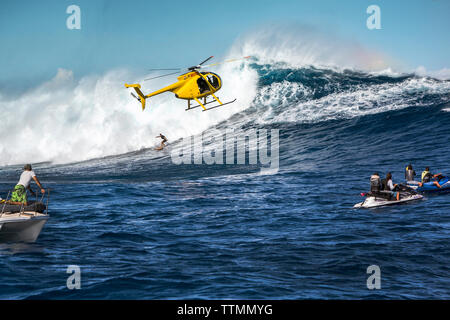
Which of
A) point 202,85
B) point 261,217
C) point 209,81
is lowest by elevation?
point 261,217

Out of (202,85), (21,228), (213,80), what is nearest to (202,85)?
(202,85)

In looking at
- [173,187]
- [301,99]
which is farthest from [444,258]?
[301,99]

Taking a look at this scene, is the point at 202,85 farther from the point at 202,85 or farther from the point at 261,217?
the point at 261,217

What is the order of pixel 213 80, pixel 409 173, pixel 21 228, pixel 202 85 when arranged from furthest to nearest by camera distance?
pixel 213 80 → pixel 202 85 → pixel 409 173 → pixel 21 228

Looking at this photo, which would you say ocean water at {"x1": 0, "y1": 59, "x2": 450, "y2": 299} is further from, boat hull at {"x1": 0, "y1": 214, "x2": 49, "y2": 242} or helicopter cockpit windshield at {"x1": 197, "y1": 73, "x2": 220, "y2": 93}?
helicopter cockpit windshield at {"x1": 197, "y1": 73, "x2": 220, "y2": 93}

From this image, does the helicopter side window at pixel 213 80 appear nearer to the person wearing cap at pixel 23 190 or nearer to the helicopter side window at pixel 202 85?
the helicopter side window at pixel 202 85

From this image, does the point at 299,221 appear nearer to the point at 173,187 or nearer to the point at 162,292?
the point at 162,292
